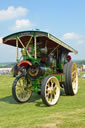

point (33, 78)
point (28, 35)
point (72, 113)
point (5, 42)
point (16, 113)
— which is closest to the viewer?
point (72, 113)

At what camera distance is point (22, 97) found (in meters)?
6.18

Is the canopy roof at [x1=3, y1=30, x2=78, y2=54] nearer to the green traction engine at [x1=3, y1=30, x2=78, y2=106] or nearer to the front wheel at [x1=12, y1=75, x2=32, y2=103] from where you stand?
the green traction engine at [x1=3, y1=30, x2=78, y2=106]

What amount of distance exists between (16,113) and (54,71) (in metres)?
3.02

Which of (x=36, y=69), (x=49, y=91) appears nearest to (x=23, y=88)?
(x=36, y=69)

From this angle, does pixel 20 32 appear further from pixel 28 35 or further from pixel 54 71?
pixel 54 71

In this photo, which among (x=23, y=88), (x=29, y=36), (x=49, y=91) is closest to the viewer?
(x=49, y=91)

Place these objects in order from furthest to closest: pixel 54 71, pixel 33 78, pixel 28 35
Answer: pixel 54 71 → pixel 33 78 → pixel 28 35

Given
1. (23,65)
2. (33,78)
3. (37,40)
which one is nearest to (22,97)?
(33,78)

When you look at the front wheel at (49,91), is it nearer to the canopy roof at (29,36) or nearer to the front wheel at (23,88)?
the front wheel at (23,88)

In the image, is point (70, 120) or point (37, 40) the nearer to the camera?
point (70, 120)

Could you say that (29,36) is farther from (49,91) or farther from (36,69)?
(49,91)

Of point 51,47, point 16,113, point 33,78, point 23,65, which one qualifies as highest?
point 51,47

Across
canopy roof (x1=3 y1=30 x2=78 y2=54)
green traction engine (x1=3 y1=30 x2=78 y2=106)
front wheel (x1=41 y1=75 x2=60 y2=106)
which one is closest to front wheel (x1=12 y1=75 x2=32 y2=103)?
green traction engine (x1=3 y1=30 x2=78 y2=106)

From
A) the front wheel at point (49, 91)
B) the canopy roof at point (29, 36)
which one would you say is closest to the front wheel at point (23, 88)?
the front wheel at point (49, 91)
